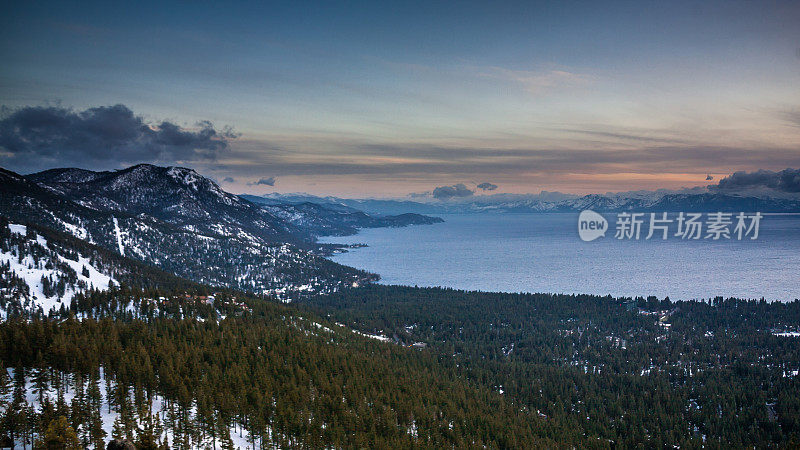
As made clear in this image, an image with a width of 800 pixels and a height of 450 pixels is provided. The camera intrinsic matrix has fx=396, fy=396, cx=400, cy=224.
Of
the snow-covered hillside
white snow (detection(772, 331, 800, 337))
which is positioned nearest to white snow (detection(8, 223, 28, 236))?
the snow-covered hillside

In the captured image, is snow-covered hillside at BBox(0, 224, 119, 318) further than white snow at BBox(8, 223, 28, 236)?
No

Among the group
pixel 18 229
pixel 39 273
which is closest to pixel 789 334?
pixel 39 273

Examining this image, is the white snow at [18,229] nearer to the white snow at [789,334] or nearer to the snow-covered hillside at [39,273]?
the snow-covered hillside at [39,273]

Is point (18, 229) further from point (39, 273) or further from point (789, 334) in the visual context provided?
point (789, 334)

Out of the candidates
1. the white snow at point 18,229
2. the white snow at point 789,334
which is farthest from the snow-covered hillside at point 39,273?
the white snow at point 789,334

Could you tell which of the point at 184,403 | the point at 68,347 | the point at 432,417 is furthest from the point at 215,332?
the point at 432,417

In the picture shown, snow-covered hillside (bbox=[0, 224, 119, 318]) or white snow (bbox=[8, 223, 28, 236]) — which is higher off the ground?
Answer: white snow (bbox=[8, 223, 28, 236])

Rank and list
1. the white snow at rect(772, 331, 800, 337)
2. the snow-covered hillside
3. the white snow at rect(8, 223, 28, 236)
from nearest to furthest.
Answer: the snow-covered hillside < the white snow at rect(772, 331, 800, 337) < the white snow at rect(8, 223, 28, 236)

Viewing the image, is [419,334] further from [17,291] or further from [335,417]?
[17,291]

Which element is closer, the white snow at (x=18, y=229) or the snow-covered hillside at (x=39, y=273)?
the snow-covered hillside at (x=39, y=273)

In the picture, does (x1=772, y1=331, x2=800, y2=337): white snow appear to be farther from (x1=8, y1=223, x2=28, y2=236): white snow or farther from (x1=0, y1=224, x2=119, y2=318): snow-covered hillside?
(x1=8, y1=223, x2=28, y2=236): white snow

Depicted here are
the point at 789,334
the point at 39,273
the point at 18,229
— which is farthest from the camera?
the point at 18,229
